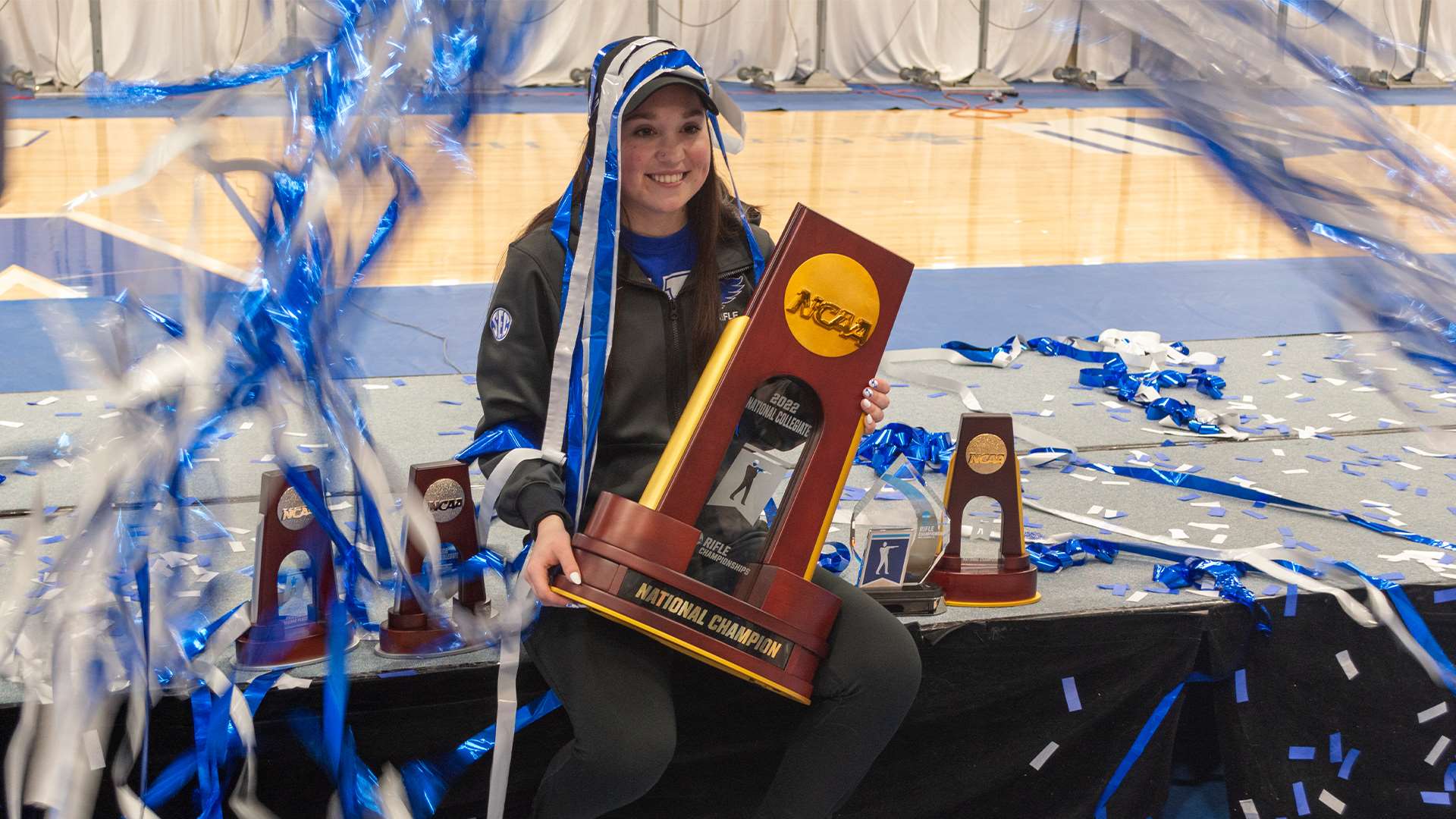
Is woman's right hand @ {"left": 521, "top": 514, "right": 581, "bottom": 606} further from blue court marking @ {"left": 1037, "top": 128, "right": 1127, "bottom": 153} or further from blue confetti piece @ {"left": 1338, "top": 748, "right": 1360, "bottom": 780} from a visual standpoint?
blue court marking @ {"left": 1037, "top": 128, "right": 1127, "bottom": 153}

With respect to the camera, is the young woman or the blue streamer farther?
the blue streamer

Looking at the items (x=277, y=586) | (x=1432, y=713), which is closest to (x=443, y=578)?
(x=277, y=586)

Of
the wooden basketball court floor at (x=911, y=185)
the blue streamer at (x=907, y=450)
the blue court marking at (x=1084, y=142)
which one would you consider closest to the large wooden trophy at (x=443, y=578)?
the wooden basketball court floor at (x=911, y=185)

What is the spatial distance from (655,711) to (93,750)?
0.62 metres

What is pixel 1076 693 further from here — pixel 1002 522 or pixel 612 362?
pixel 612 362

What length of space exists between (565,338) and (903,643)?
0.53m

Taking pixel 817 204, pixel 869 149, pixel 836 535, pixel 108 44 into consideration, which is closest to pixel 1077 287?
pixel 817 204

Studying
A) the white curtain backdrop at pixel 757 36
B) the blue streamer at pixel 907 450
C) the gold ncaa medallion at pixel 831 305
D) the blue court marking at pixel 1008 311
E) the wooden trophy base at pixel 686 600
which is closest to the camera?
the wooden trophy base at pixel 686 600

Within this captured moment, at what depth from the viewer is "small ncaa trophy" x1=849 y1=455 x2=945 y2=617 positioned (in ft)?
6.09

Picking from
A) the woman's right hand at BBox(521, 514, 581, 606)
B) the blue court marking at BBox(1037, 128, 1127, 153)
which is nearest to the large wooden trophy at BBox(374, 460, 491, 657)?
the woman's right hand at BBox(521, 514, 581, 606)

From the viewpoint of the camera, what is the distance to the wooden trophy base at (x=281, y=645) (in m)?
1.67

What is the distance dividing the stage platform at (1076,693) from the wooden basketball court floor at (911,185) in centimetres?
91

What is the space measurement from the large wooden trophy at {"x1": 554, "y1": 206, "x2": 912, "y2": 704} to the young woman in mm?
50

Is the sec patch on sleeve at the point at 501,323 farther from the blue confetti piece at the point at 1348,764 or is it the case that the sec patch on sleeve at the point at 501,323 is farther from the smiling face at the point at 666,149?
the blue confetti piece at the point at 1348,764
